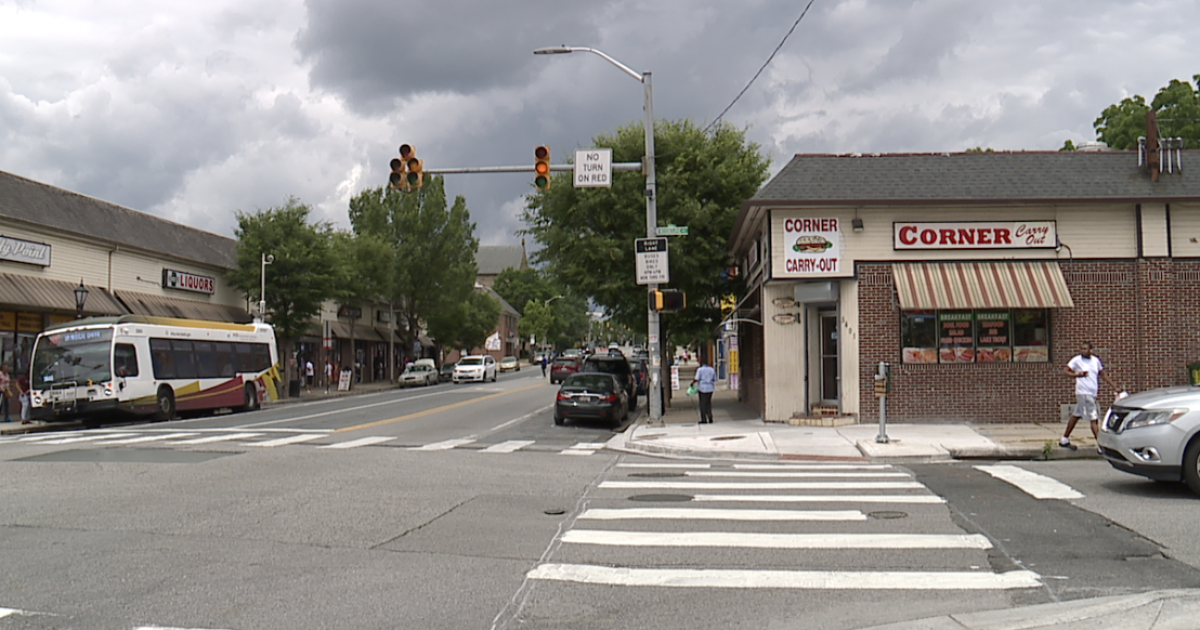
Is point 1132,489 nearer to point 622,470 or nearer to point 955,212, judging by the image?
point 622,470

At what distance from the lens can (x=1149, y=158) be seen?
756 inches

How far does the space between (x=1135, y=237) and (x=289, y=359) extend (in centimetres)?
3638

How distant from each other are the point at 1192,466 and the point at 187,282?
121 ft

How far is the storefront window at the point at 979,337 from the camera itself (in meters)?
18.9

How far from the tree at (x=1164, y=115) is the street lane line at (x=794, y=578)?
39291mm

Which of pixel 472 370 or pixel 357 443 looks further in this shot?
pixel 472 370

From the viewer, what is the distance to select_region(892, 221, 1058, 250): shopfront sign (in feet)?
62.3

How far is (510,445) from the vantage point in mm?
17344

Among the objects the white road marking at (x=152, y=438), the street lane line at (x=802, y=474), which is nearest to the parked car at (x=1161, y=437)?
the street lane line at (x=802, y=474)

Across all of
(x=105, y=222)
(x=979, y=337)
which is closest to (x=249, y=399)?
(x=105, y=222)

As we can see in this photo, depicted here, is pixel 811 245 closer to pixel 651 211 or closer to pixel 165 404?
pixel 651 211

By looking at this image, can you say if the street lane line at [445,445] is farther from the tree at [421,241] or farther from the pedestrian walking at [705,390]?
the tree at [421,241]

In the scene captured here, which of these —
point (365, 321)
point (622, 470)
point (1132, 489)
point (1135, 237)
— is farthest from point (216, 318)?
point (1132, 489)

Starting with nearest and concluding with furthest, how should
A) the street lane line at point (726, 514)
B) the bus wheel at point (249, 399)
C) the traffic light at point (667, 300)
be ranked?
1. the street lane line at point (726, 514)
2. the traffic light at point (667, 300)
3. the bus wheel at point (249, 399)
